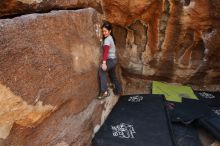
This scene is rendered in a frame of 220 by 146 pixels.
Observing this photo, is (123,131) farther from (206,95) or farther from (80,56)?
(206,95)

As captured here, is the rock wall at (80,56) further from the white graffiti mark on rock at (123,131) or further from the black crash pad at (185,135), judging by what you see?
the black crash pad at (185,135)

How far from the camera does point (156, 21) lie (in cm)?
406

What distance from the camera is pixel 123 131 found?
3.19 meters

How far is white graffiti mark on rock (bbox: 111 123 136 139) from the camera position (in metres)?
3.12

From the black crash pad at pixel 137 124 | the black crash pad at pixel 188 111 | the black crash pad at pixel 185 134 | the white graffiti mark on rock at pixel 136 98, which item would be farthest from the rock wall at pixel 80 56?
the black crash pad at pixel 185 134

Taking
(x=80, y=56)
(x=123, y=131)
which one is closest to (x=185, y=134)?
(x=123, y=131)

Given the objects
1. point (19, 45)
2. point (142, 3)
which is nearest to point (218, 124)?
point (142, 3)

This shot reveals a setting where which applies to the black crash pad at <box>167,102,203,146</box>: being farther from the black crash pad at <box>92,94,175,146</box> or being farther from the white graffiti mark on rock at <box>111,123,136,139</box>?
the white graffiti mark on rock at <box>111,123,136,139</box>

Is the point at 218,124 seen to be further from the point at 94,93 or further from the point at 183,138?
the point at 94,93

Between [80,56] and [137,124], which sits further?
[137,124]

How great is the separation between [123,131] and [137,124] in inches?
9.6

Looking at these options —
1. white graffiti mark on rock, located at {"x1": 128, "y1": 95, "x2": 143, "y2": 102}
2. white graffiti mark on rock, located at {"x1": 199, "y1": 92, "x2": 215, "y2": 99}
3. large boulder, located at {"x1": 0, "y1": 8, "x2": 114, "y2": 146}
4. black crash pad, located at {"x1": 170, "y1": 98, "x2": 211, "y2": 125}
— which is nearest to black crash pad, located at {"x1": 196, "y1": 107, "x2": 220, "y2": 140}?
black crash pad, located at {"x1": 170, "y1": 98, "x2": 211, "y2": 125}

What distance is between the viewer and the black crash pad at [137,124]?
120 inches

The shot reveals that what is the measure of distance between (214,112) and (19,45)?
2696 millimetres
